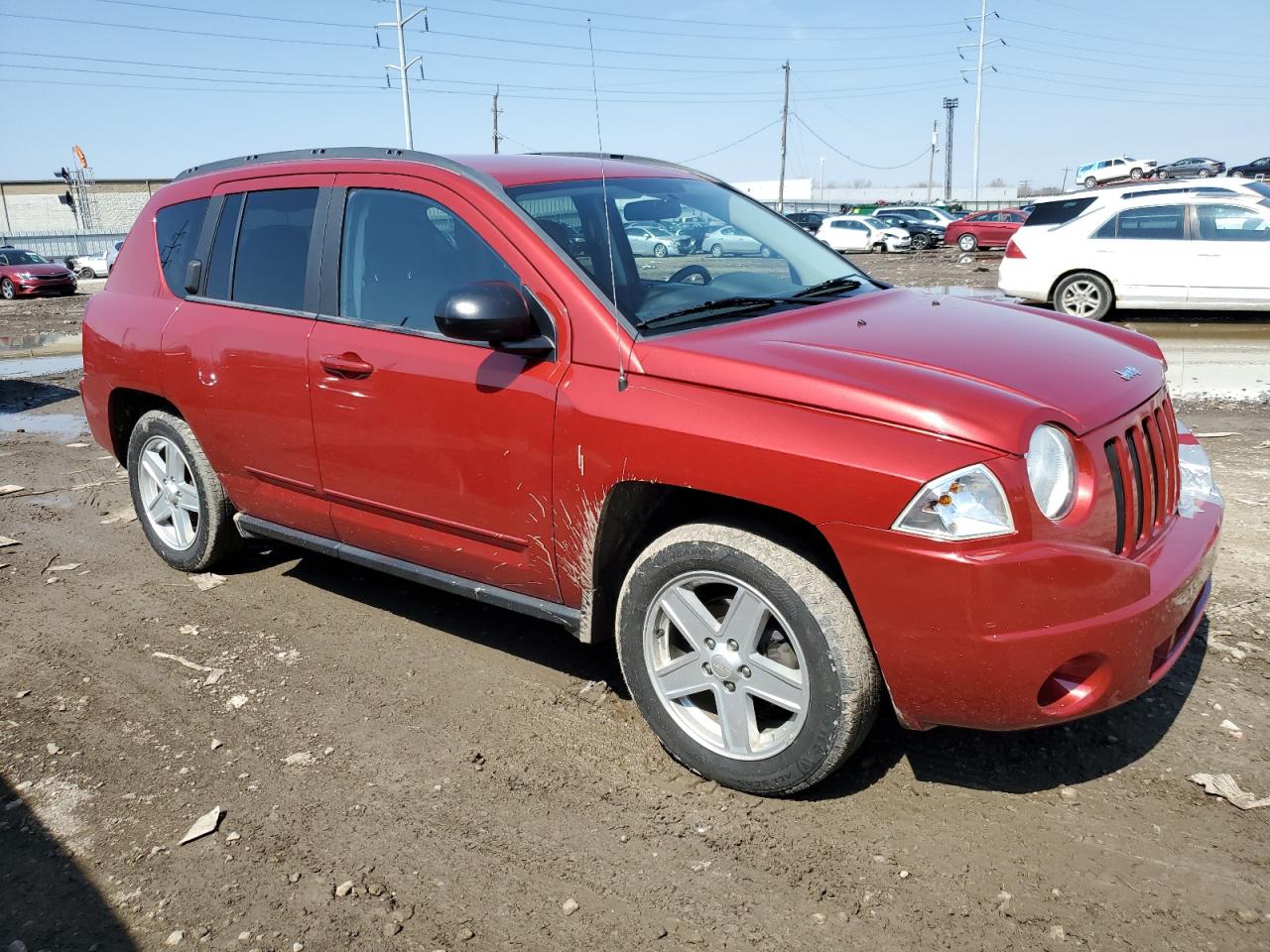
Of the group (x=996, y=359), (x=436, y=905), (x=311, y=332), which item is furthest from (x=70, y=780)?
(x=996, y=359)

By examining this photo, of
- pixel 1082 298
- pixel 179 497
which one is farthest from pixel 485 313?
pixel 1082 298

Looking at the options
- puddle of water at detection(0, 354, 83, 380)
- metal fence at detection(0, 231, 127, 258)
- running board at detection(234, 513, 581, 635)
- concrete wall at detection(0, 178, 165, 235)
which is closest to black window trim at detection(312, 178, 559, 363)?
running board at detection(234, 513, 581, 635)

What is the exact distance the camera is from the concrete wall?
2507 inches

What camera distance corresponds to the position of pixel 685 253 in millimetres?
3908

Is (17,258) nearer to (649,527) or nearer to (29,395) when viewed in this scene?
(29,395)

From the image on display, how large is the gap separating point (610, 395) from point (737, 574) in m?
0.68

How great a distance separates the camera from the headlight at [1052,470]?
264cm

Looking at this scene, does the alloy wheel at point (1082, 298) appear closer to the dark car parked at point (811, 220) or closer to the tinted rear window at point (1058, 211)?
the tinted rear window at point (1058, 211)

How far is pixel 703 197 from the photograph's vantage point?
430 centimetres

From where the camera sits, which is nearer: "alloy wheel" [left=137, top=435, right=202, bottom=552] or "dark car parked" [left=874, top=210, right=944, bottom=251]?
"alloy wheel" [left=137, top=435, right=202, bottom=552]

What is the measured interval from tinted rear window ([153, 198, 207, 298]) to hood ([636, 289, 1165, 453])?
267 cm

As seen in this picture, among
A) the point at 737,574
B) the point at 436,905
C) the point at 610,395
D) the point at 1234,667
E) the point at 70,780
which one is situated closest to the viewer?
the point at 436,905

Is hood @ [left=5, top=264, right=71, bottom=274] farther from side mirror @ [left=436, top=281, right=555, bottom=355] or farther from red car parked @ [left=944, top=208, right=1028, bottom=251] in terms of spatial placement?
side mirror @ [left=436, top=281, right=555, bottom=355]

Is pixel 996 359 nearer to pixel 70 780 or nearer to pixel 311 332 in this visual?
pixel 311 332
